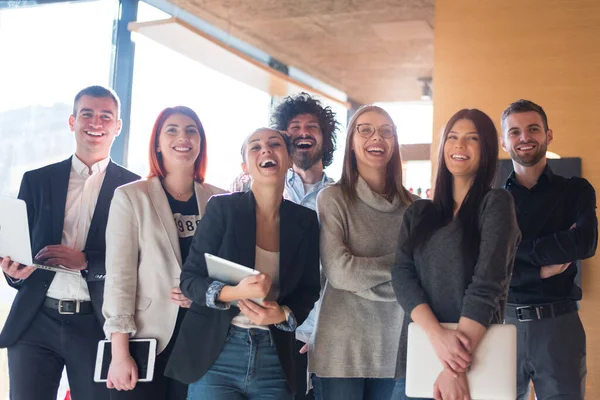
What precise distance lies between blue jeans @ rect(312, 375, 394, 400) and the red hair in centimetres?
97

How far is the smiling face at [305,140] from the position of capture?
336 cm

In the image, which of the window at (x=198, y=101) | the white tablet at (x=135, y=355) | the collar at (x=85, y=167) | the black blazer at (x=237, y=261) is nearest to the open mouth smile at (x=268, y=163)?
the black blazer at (x=237, y=261)

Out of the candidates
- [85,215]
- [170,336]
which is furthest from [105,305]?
[85,215]

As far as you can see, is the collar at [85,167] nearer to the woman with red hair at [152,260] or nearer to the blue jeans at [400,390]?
the woman with red hair at [152,260]

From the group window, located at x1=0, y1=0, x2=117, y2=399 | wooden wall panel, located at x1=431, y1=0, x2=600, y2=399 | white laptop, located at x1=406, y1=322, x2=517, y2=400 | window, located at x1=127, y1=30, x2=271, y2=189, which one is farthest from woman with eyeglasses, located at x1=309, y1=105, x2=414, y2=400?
window, located at x1=0, y1=0, x2=117, y2=399

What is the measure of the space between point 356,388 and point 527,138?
1.42 meters

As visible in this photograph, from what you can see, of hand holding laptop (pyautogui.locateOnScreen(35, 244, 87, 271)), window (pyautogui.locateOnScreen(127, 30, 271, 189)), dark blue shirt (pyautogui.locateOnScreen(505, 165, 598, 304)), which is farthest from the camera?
window (pyautogui.locateOnScreen(127, 30, 271, 189))

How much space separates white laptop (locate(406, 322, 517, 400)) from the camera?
6.86 feet

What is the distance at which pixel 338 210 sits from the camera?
2605 millimetres

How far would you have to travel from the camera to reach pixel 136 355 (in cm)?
252

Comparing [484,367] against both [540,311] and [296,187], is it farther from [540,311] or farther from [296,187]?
[296,187]

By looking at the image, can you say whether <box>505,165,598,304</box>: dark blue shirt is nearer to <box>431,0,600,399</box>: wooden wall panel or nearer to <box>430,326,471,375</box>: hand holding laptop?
<box>430,326,471,375</box>: hand holding laptop

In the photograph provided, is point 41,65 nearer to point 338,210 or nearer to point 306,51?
point 306,51

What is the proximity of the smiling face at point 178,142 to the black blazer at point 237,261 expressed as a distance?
404 mm
